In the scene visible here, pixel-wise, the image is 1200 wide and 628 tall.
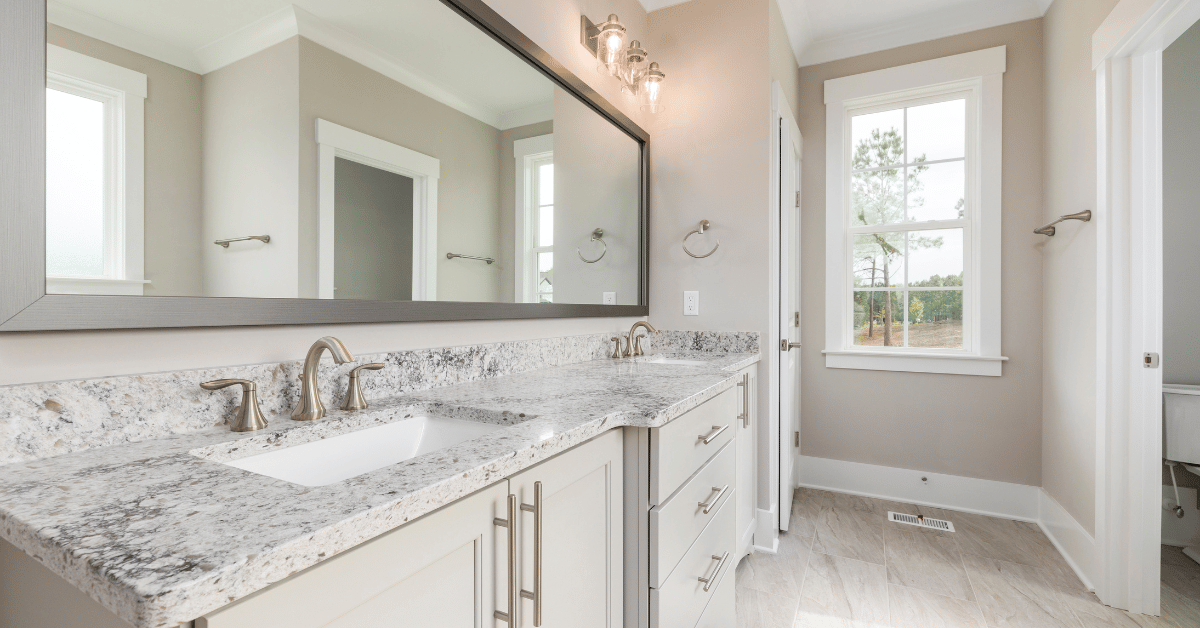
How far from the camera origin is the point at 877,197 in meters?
2.86

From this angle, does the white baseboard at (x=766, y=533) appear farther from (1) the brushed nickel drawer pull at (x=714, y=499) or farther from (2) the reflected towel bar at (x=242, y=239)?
(2) the reflected towel bar at (x=242, y=239)

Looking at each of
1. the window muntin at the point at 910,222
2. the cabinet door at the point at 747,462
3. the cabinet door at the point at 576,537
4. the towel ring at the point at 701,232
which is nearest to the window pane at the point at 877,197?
the window muntin at the point at 910,222

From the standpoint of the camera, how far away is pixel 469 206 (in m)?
1.37

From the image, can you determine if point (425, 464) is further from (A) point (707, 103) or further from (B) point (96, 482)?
(A) point (707, 103)

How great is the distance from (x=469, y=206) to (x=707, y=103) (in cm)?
143

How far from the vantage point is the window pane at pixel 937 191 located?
268 centimetres

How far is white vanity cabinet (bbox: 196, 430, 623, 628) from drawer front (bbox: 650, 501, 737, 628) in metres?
0.10

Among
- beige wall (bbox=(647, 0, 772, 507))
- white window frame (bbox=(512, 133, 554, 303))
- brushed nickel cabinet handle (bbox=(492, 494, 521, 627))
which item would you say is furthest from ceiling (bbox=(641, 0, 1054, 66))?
brushed nickel cabinet handle (bbox=(492, 494, 521, 627))

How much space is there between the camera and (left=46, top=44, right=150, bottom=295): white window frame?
674 millimetres

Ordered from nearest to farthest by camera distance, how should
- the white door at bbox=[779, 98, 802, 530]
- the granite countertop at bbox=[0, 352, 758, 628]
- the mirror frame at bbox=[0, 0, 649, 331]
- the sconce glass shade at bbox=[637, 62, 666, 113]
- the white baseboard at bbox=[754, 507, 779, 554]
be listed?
the granite countertop at bbox=[0, 352, 758, 628] → the mirror frame at bbox=[0, 0, 649, 331] → the sconce glass shade at bbox=[637, 62, 666, 113] → the white baseboard at bbox=[754, 507, 779, 554] → the white door at bbox=[779, 98, 802, 530]

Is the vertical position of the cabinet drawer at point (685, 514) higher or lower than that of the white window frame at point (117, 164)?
lower

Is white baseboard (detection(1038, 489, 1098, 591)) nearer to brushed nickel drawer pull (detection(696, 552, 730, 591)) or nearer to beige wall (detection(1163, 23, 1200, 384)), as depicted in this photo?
beige wall (detection(1163, 23, 1200, 384))

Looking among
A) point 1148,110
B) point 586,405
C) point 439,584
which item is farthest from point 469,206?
point 1148,110

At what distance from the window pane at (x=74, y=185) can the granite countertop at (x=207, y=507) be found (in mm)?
260
